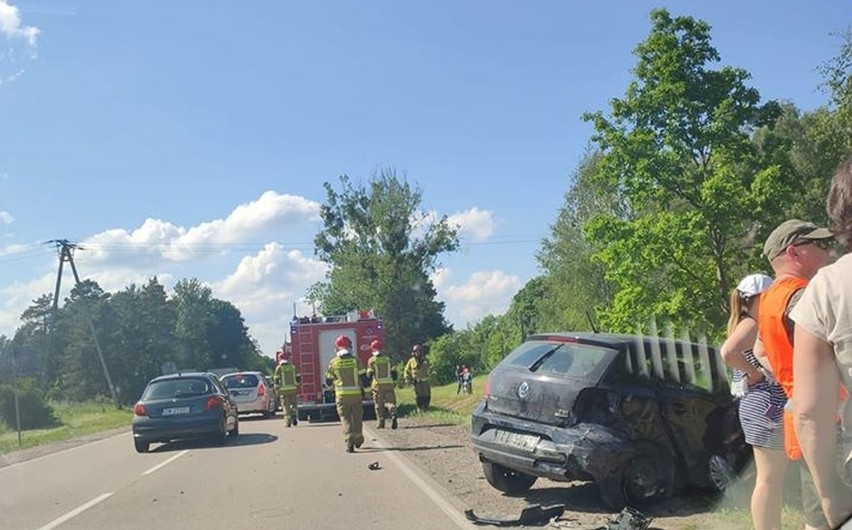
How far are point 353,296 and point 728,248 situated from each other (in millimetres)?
34689

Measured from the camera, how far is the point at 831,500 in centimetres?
372

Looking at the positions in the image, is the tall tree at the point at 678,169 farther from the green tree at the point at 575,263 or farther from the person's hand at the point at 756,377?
the person's hand at the point at 756,377

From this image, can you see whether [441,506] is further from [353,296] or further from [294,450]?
[353,296]

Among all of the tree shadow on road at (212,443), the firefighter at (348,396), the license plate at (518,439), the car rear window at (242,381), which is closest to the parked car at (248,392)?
the car rear window at (242,381)

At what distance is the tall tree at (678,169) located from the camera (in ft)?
81.5

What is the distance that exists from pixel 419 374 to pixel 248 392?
7.99 metres

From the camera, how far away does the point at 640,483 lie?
779 centimetres

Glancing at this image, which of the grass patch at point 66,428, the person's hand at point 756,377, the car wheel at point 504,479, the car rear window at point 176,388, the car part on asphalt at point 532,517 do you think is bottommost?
the car part on asphalt at point 532,517

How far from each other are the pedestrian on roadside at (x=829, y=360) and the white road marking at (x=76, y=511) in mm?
7685

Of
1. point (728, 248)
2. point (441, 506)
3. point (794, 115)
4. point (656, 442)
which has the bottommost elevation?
point (441, 506)

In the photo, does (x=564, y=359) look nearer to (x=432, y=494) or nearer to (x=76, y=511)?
(x=432, y=494)

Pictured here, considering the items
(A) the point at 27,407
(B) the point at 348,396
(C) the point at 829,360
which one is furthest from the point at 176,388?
(A) the point at 27,407

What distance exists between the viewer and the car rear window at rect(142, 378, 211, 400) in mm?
17344

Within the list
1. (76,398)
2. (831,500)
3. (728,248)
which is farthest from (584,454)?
(76,398)
